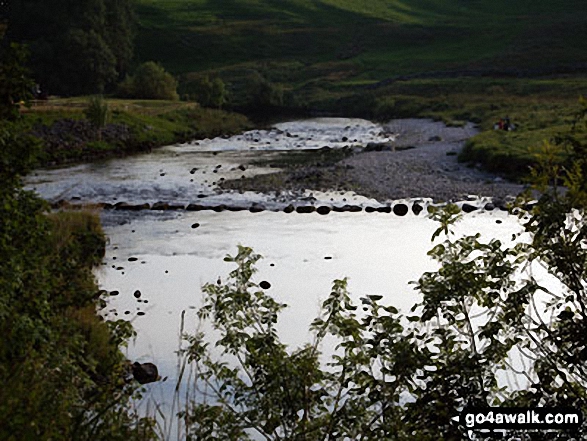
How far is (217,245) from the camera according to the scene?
2975cm

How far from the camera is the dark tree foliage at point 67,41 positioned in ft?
306

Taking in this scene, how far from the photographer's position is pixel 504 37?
17825cm

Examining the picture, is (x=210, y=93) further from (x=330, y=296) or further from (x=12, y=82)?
(x=330, y=296)

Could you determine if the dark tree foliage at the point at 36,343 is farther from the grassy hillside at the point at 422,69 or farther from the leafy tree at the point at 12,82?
the grassy hillside at the point at 422,69

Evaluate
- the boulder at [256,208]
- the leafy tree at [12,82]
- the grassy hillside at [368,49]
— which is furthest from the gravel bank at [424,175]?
the grassy hillside at [368,49]

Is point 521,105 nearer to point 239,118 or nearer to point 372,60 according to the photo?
point 239,118

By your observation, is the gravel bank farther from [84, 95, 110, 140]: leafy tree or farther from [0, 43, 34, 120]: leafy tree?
[0, 43, 34, 120]: leafy tree

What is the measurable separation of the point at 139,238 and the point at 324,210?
9.17m

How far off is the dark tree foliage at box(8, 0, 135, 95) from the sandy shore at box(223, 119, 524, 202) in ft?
157

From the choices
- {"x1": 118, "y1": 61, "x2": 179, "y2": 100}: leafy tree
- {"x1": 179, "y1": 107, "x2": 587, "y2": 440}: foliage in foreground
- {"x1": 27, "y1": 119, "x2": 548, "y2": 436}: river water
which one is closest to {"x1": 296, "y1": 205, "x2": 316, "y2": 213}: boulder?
{"x1": 27, "y1": 119, "x2": 548, "y2": 436}: river water

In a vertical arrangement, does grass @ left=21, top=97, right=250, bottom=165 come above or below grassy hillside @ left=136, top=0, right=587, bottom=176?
above

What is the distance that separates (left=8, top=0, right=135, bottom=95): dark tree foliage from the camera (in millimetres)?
93125

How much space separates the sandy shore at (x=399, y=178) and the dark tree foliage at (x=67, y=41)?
47.9m

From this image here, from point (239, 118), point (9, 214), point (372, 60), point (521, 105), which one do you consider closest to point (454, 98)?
point (521, 105)
